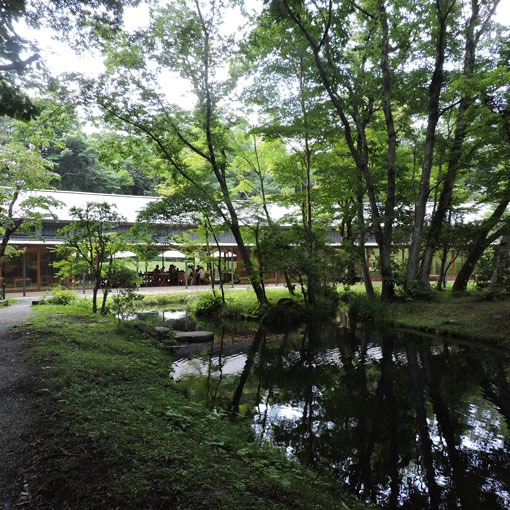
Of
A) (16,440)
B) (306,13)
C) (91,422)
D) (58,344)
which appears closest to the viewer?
(16,440)

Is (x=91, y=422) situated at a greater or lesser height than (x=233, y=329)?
greater

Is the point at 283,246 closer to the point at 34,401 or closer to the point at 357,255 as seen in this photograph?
the point at 357,255

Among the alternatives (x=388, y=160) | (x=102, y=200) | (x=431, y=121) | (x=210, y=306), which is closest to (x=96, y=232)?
(x=210, y=306)

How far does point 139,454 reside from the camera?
8.98ft

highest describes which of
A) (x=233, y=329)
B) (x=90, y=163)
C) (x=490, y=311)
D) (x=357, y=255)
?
(x=90, y=163)

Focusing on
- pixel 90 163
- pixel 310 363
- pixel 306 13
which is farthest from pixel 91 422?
pixel 90 163

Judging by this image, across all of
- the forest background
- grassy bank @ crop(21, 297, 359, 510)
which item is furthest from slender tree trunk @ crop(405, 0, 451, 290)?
grassy bank @ crop(21, 297, 359, 510)

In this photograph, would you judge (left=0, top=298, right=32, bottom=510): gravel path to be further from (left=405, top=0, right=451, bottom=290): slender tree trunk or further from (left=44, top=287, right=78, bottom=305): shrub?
(left=405, top=0, right=451, bottom=290): slender tree trunk

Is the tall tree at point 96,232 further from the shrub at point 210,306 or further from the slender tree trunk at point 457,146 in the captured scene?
the slender tree trunk at point 457,146

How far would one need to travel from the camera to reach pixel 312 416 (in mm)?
4754

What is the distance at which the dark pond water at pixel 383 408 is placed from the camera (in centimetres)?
334

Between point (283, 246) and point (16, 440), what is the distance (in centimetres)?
953

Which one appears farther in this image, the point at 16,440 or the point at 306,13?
the point at 306,13

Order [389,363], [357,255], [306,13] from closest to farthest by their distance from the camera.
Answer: [389,363] → [306,13] → [357,255]
